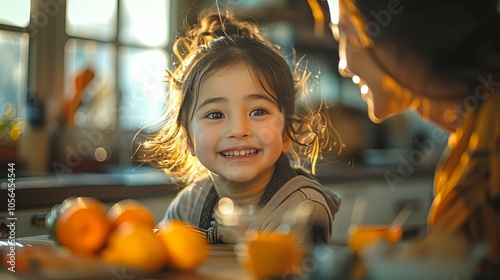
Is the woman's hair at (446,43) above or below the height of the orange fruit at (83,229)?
above

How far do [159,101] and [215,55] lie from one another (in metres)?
0.11

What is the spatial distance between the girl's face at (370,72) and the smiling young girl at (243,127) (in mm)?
86

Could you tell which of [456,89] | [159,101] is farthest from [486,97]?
[159,101]

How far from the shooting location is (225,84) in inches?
25.8

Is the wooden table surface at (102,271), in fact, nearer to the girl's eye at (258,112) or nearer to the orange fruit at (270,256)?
the orange fruit at (270,256)

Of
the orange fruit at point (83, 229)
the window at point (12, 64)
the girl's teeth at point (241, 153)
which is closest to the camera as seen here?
the orange fruit at point (83, 229)

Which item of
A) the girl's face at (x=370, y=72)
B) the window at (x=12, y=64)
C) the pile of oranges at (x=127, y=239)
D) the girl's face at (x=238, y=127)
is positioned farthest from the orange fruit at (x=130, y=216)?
the window at (x=12, y=64)

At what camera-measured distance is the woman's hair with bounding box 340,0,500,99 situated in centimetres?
50

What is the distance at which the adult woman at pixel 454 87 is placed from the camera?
1.54 ft

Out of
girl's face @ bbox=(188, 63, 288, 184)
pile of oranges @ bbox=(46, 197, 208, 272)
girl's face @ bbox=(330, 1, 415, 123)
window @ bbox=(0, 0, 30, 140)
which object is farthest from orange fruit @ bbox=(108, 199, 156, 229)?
window @ bbox=(0, 0, 30, 140)

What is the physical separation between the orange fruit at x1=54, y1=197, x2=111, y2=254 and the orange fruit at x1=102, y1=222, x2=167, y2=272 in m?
0.03

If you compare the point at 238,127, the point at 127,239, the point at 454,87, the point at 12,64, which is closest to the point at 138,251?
the point at 127,239

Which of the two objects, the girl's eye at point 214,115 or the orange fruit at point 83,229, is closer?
the orange fruit at point 83,229

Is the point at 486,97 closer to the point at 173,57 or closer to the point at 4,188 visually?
the point at 173,57
